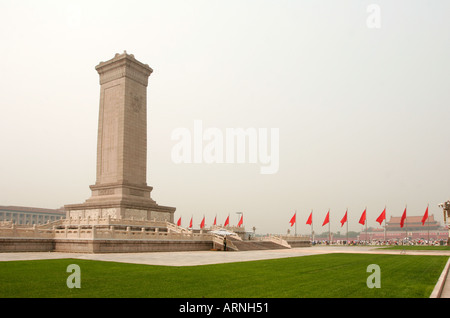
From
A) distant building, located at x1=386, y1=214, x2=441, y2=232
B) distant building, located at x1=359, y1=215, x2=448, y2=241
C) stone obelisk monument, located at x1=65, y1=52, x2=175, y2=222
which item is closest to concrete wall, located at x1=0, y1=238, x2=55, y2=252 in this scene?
stone obelisk monument, located at x1=65, y1=52, x2=175, y2=222

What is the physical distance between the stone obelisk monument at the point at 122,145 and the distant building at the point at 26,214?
77804 millimetres

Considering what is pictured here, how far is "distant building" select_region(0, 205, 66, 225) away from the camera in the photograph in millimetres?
115375

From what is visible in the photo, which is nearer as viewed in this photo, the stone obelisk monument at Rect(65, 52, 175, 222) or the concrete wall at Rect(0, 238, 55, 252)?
the concrete wall at Rect(0, 238, 55, 252)

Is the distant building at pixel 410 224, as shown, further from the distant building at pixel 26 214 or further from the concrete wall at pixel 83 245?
the concrete wall at pixel 83 245

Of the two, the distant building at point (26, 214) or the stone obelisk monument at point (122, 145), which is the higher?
the stone obelisk monument at point (122, 145)

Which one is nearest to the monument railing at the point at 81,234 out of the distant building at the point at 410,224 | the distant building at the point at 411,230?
the distant building at the point at 411,230

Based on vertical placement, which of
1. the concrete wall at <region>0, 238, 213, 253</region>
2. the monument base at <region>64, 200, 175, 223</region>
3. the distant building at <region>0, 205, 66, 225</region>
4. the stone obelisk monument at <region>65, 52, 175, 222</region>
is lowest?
the distant building at <region>0, 205, 66, 225</region>

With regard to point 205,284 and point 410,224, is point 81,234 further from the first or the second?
point 410,224

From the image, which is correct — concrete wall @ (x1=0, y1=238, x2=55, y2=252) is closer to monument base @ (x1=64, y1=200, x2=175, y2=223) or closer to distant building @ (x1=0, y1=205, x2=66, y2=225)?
monument base @ (x1=64, y1=200, x2=175, y2=223)

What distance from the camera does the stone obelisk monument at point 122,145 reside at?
4341 cm

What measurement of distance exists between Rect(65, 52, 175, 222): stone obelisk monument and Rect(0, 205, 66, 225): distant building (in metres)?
77.8

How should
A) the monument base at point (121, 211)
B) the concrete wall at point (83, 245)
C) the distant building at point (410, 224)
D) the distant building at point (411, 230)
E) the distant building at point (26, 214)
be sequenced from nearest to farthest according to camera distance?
1. the concrete wall at point (83, 245)
2. the monument base at point (121, 211)
3. the distant building at point (26, 214)
4. the distant building at point (411, 230)
5. the distant building at point (410, 224)

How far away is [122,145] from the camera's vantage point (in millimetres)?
44281

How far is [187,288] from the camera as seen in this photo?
10.3 meters
